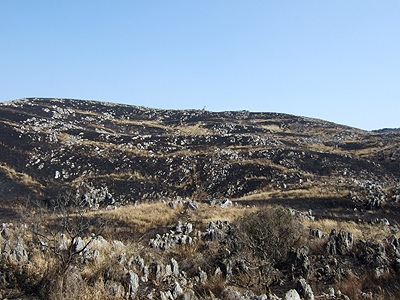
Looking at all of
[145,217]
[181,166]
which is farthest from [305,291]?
[181,166]

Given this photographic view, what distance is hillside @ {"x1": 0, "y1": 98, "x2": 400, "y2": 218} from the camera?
25984mm

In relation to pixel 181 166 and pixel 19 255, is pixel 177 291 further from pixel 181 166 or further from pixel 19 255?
pixel 181 166

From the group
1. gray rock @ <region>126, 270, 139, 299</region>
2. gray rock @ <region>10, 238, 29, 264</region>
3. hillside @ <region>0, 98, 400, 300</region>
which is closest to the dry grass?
hillside @ <region>0, 98, 400, 300</region>

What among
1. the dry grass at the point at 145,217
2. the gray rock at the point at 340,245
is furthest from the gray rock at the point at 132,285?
the gray rock at the point at 340,245

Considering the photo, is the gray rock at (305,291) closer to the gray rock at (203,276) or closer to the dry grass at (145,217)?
the gray rock at (203,276)

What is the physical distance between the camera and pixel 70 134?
45.5 metres

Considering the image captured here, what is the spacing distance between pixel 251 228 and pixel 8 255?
776cm

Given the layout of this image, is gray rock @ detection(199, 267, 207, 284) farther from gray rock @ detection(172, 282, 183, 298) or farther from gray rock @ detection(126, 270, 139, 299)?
gray rock @ detection(126, 270, 139, 299)

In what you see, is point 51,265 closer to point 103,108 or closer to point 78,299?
point 78,299

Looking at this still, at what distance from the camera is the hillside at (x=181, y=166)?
26.0 meters

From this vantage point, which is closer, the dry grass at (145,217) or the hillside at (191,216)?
the hillside at (191,216)

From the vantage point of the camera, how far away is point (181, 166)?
117 feet

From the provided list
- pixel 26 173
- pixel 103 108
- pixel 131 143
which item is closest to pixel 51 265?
pixel 26 173

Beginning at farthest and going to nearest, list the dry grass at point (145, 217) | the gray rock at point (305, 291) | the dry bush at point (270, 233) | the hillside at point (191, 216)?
the dry grass at point (145, 217)
the dry bush at point (270, 233)
the hillside at point (191, 216)
the gray rock at point (305, 291)
